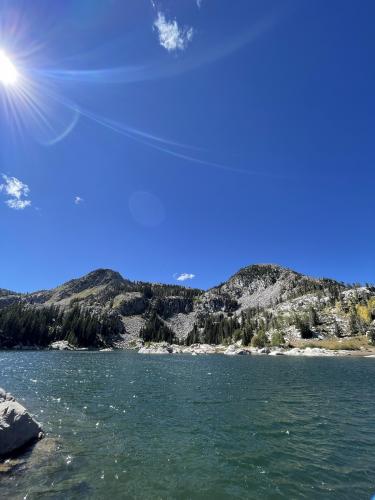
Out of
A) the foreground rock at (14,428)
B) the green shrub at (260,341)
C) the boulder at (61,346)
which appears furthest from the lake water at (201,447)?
the boulder at (61,346)

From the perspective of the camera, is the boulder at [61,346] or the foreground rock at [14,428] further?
the boulder at [61,346]

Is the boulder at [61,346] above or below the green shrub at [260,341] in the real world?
below

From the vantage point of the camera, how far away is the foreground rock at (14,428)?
53.8 ft

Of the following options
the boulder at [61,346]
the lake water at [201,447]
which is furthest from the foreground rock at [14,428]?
the boulder at [61,346]

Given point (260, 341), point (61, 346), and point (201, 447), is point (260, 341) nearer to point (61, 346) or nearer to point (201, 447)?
point (61, 346)

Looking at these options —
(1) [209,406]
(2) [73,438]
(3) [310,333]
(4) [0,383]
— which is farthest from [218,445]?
(3) [310,333]

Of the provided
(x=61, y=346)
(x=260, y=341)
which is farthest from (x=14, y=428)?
(x=61, y=346)

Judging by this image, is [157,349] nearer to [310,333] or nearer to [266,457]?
[310,333]

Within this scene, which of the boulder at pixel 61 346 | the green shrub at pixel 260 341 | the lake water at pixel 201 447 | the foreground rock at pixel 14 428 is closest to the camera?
the lake water at pixel 201 447

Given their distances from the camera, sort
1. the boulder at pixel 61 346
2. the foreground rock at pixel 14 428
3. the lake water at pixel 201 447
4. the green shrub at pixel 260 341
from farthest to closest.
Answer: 1. the boulder at pixel 61 346
2. the green shrub at pixel 260 341
3. the foreground rock at pixel 14 428
4. the lake water at pixel 201 447

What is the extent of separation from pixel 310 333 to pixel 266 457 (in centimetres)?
20019

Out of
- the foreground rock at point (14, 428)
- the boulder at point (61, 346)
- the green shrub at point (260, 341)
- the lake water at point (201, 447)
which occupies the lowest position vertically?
the lake water at point (201, 447)

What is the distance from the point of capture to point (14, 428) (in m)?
17.2

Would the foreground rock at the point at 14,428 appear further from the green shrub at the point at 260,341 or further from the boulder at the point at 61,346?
the boulder at the point at 61,346
